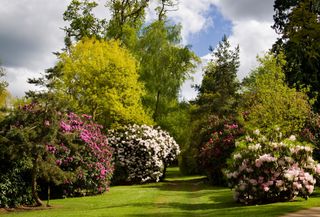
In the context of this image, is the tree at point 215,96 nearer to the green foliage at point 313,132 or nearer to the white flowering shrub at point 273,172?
the green foliage at point 313,132

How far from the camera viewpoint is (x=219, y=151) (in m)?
25.5

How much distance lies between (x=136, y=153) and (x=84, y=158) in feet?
27.3

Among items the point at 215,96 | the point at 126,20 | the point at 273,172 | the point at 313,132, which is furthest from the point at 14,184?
the point at 126,20

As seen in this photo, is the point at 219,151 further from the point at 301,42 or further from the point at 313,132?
the point at 301,42

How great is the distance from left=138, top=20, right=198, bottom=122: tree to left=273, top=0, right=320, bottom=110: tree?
29.7 ft

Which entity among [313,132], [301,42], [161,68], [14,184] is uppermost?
[161,68]

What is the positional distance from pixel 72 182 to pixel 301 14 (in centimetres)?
1215

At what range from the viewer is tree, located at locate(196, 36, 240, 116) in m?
35.7

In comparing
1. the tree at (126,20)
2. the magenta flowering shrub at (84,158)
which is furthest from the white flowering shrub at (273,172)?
the tree at (126,20)

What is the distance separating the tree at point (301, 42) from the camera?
17.9 meters

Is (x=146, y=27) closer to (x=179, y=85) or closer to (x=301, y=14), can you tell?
(x=179, y=85)

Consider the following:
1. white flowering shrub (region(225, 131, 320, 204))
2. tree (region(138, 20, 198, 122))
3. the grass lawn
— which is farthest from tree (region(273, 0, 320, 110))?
tree (region(138, 20, 198, 122))

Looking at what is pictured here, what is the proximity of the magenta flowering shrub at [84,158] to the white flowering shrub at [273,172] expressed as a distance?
24.4 feet

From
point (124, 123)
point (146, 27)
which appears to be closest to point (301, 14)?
point (124, 123)
